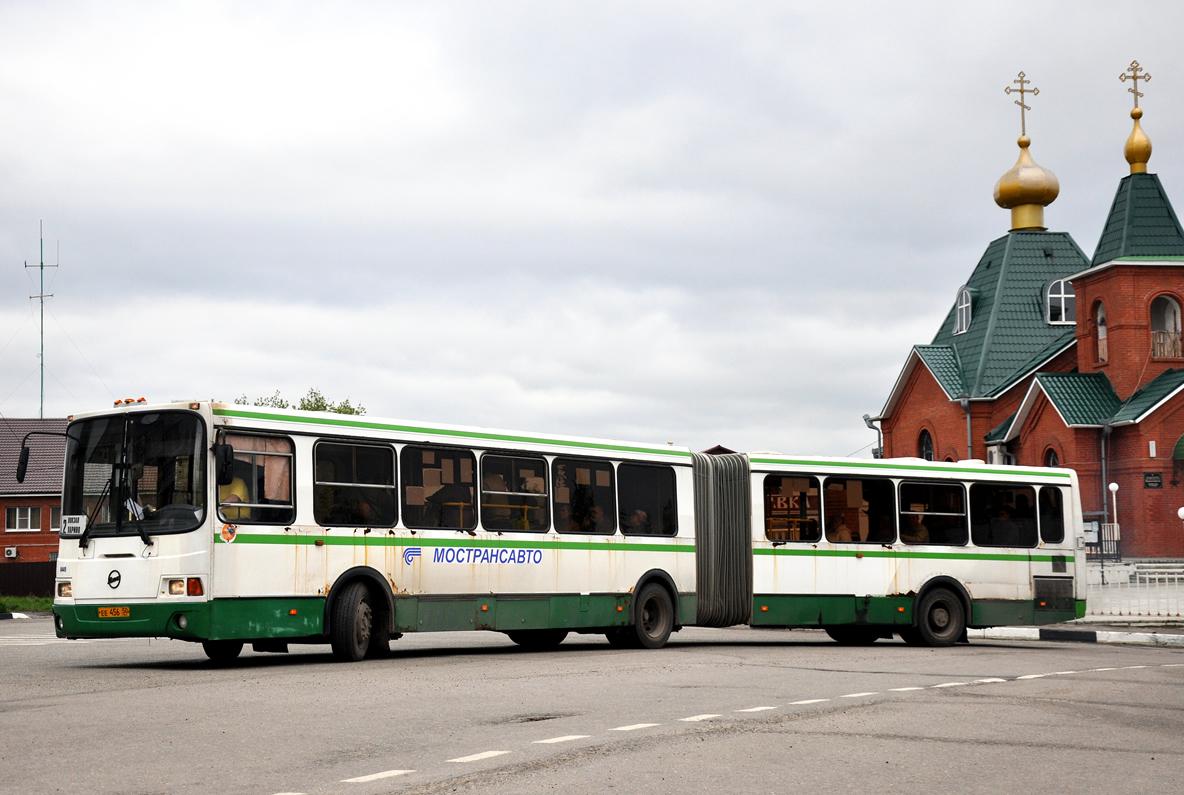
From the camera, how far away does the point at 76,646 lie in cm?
2014

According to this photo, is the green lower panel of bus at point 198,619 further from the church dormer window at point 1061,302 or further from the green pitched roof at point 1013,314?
the church dormer window at point 1061,302

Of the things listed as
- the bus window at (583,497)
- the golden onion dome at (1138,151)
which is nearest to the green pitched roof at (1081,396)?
the golden onion dome at (1138,151)

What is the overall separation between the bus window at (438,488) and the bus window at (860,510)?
20.6 ft

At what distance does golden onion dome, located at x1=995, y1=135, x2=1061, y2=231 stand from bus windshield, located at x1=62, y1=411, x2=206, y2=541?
47037 mm

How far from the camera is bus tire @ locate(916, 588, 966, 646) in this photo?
21.1 metres

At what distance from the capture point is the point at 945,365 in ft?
176

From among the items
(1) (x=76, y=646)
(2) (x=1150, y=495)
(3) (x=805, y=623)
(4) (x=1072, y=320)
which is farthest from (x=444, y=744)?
(4) (x=1072, y=320)

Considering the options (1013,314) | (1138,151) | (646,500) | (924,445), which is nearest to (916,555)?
(646,500)

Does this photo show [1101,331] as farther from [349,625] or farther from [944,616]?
[349,625]

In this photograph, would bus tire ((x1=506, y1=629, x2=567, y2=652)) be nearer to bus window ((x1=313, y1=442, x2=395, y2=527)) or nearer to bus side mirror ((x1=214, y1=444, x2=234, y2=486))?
bus window ((x1=313, y1=442, x2=395, y2=527))

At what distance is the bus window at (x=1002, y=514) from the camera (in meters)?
21.6

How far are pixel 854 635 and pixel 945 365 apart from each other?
32977mm

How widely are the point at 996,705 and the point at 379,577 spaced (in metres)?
7.51

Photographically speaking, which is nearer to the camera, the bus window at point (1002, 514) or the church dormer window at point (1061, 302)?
the bus window at point (1002, 514)
